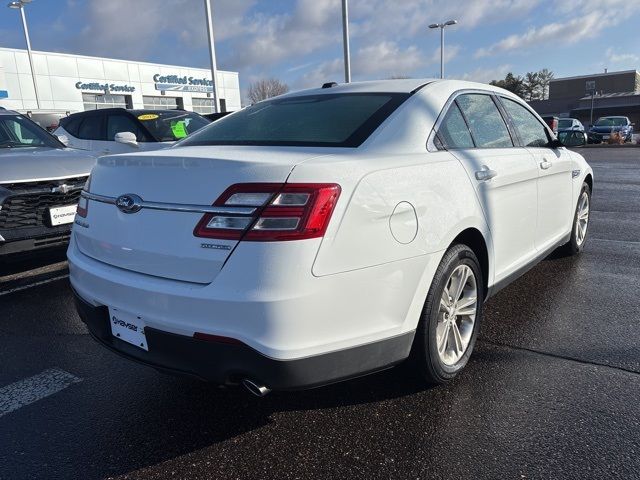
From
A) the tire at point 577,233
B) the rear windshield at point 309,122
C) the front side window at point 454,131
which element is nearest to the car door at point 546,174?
the tire at point 577,233

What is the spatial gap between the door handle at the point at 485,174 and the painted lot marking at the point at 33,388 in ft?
8.35

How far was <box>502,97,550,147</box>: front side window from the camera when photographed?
12.3ft

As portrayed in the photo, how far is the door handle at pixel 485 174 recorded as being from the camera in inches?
112

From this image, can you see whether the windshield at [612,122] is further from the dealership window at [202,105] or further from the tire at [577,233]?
the dealership window at [202,105]

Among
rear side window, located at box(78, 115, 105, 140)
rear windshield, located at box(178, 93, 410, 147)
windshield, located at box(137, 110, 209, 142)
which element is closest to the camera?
rear windshield, located at box(178, 93, 410, 147)

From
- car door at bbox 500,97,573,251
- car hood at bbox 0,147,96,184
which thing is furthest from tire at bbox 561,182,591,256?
car hood at bbox 0,147,96,184

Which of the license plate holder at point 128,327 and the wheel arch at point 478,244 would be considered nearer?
the license plate holder at point 128,327

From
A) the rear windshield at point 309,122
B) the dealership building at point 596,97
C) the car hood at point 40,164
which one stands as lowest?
the car hood at point 40,164

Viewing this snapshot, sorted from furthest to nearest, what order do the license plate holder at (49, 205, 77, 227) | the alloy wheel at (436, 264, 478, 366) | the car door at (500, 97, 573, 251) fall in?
the license plate holder at (49, 205, 77, 227)
the car door at (500, 97, 573, 251)
the alloy wheel at (436, 264, 478, 366)

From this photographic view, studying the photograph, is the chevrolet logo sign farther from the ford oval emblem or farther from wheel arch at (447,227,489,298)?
wheel arch at (447,227,489,298)

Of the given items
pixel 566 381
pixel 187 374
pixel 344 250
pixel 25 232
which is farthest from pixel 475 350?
pixel 25 232

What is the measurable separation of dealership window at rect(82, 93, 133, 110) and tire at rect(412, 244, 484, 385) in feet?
135

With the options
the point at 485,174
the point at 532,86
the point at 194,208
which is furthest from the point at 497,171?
the point at 532,86

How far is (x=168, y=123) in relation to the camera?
26.5 feet
